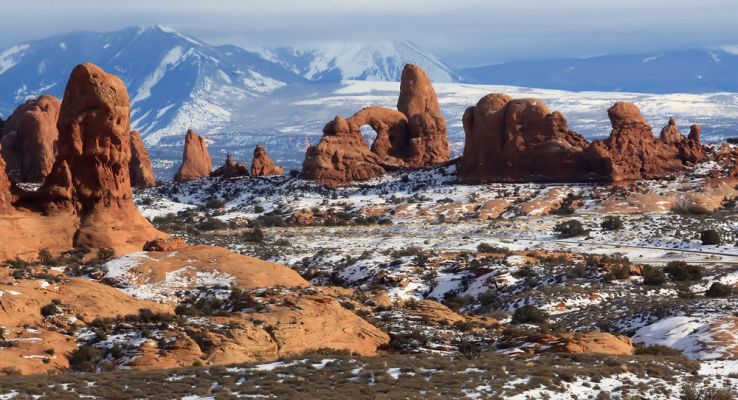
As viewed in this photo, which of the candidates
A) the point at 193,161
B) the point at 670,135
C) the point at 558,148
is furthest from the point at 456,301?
the point at 193,161

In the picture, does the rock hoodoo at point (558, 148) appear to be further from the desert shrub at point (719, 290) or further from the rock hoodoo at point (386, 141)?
the desert shrub at point (719, 290)

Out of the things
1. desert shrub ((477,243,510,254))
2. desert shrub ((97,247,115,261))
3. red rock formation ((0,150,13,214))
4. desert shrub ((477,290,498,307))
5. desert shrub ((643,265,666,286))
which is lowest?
desert shrub ((477,243,510,254))

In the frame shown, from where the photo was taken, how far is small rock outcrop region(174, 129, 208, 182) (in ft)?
406

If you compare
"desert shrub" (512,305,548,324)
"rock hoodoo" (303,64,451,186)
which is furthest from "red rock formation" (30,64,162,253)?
"rock hoodoo" (303,64,451,186)

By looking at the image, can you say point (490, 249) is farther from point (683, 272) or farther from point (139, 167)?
point (139, 167)

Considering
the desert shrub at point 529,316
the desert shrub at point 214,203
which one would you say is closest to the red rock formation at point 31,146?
the desert shrub at point 214,203

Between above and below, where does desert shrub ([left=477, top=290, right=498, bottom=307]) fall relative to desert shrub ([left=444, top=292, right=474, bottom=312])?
above

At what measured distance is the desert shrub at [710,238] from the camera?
64.3m

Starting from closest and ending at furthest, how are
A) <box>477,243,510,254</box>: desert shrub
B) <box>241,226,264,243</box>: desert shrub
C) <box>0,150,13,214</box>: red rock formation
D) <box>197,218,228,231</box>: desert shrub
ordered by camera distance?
<box>0,150,13,214</box>: red rock formation, <box>477,243,510,254</box>: desert shrub, <box>241,226,264,243</box>: desert shrub, <box>197,218,228,231</box>: desert shrub

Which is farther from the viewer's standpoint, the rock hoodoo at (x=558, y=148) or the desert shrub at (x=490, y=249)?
the rock hoodoo at (x=558, y=148)

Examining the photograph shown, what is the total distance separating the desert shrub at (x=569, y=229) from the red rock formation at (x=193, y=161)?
180ft

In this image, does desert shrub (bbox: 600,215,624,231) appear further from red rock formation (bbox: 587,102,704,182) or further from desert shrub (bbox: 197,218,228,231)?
desert shrub (bbox: 197,218,228,231)

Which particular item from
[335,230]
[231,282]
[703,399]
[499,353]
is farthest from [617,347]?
[335,230]

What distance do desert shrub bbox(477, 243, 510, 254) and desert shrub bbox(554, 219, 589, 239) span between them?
7.08 m
